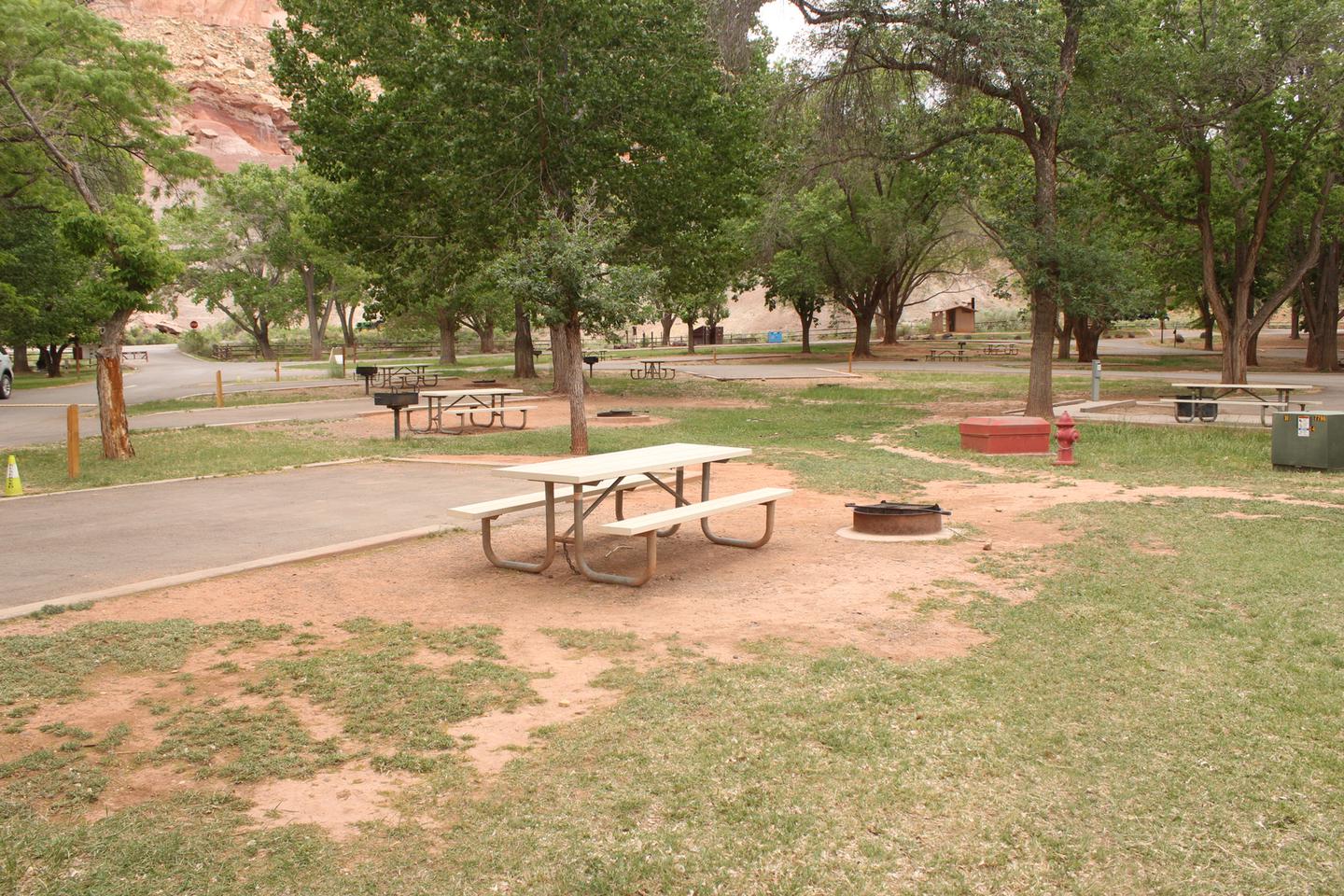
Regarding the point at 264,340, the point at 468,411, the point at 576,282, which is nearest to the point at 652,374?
the point at 468,411

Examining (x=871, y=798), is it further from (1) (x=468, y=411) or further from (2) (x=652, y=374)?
(2) (x=652, y=374)

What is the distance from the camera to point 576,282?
13.6 meters

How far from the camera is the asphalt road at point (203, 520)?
293 inches

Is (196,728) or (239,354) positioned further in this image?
(239,354)

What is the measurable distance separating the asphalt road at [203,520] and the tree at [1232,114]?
13.9 meters

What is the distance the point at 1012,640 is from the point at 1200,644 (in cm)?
93

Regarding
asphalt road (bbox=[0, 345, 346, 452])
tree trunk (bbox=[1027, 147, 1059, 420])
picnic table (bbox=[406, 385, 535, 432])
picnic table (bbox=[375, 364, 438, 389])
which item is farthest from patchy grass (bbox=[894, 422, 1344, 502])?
picnic table (bbox=[375, 364, 438, 389])

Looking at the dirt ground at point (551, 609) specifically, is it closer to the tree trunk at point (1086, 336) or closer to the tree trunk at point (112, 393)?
the tree trunk at point (112, 393)

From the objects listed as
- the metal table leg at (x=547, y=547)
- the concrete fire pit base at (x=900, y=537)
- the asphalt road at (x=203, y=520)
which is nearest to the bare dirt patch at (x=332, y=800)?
the metal table leg at (x=547, y=547)

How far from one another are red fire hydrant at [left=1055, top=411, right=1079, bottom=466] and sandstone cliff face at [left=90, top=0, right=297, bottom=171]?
4200 inches

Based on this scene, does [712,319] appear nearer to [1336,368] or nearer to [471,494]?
[1336,368]

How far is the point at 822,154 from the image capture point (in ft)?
64.5

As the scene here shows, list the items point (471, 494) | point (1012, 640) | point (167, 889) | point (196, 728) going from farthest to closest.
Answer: point (471, 494), point (1012, 640), point (196, 728), point (167, 889)

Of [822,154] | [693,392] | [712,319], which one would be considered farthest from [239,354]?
[822,154]
